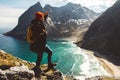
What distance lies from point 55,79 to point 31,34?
711 cm

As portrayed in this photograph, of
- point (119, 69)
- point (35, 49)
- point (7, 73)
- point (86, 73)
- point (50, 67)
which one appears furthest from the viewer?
point (119, 69)

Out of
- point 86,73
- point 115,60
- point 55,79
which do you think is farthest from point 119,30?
point 55,79

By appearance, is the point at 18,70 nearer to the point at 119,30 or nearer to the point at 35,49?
the point at 35,49

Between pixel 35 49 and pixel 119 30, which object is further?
pixel 119 30

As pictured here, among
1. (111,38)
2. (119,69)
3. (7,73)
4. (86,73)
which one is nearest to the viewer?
(7,73)

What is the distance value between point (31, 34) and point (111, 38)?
564ft

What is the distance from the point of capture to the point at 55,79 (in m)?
21.0

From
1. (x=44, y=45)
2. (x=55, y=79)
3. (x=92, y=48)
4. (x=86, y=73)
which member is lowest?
(x=92, y=48)

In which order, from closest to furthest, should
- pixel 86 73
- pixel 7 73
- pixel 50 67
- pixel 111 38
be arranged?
pixel 7 73 < pixel 50 67 < pixel 86 73 < pixel 111 38

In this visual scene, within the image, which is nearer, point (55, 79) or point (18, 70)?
point (18, 70)

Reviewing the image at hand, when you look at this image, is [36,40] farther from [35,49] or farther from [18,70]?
[18,70]

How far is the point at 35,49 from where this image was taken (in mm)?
15992

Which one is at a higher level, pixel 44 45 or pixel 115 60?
pixel 44 45

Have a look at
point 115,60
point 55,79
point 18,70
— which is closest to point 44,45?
point 18,70
